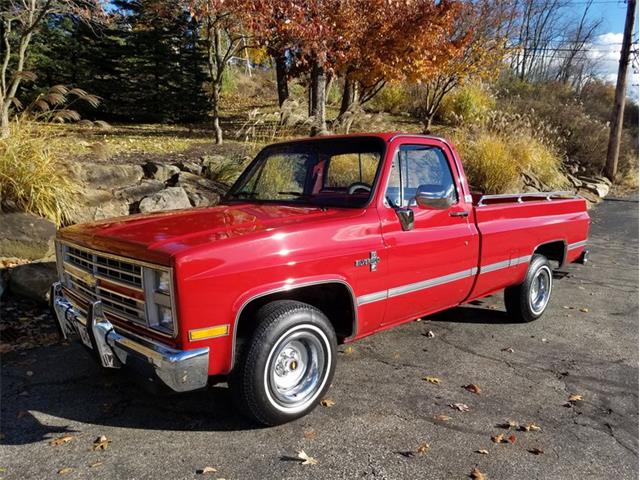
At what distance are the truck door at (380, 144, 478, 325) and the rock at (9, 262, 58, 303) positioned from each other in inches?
143

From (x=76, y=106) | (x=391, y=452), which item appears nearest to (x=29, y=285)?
(x=391, y=452)

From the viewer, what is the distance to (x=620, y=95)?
15.6 meters

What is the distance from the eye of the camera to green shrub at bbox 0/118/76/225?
19.0 feet

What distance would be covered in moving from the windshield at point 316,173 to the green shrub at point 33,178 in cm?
285

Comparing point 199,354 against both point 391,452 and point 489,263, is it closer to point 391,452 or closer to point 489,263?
point 391,452

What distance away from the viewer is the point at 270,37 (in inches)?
384

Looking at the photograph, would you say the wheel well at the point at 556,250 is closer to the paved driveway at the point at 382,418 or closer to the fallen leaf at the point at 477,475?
the paved driveway at the point at 382,418

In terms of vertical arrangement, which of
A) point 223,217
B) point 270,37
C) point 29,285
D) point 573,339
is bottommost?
point 573,339

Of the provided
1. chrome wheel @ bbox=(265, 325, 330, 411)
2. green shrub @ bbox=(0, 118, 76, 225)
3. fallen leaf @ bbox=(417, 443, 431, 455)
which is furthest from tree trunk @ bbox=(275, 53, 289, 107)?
fallen leaf @ bbox=(417, 443, 431, 455)

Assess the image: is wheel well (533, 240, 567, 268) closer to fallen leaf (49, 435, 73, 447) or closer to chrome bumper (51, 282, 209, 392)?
chrome bumper (51, 282, 209, 392)

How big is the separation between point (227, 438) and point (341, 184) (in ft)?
6.96

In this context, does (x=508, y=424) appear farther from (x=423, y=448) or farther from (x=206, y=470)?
(x=206, y=470)

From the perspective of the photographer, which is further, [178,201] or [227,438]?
[178,201]

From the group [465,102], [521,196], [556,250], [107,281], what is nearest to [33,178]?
[107,281]
